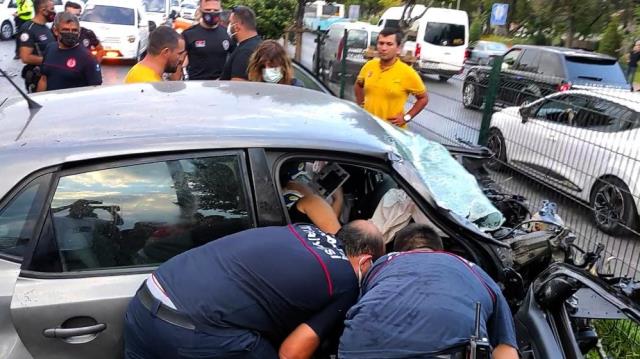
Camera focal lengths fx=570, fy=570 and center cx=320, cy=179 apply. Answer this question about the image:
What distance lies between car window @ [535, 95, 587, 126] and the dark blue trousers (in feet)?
14.1

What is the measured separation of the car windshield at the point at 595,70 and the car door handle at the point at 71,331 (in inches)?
429

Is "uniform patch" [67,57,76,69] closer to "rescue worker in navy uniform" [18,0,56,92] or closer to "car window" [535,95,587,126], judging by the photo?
"rescue worker in navy uniform" [18,0,56,92]

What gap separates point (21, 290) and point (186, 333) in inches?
24.2

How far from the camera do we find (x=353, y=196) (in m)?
3.11

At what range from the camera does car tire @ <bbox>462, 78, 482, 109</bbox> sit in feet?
20.2

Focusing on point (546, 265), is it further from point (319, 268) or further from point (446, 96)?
point (446, 96)

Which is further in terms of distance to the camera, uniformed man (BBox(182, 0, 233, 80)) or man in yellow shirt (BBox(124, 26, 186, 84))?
uniformed man (BBox(182, 0, 233, 80))

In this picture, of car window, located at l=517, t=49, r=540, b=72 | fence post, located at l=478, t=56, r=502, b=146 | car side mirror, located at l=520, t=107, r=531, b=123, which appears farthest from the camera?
car window, located at l=517, t=49, r=540, b=72

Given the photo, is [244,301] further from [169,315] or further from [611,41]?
[611,41]

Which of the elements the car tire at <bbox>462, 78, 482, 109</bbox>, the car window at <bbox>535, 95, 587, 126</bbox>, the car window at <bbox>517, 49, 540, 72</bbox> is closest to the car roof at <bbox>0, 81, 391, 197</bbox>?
the car window at <bbox>535, 95, 587, 126</bbox>

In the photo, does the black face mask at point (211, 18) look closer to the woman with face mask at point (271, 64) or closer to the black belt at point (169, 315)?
the woman with face mask at point (271, 64)

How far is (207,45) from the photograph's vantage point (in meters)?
5.79

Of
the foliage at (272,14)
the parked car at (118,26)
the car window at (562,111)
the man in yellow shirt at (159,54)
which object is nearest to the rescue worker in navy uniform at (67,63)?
the man in yellow shirt at (159,54)

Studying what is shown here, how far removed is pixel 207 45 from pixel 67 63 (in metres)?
1.41
